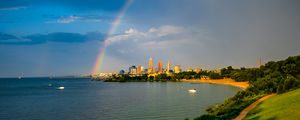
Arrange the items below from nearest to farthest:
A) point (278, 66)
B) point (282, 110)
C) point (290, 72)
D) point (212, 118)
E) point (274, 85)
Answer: point (282, 110) < point (212, 118) < point (274, 85) < point (290, 72) < point (278, 66)

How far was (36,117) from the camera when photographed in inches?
2447

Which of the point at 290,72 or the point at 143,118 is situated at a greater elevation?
the point at 290,72

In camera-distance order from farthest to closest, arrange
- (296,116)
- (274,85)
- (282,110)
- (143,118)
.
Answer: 1. (274,85)
2. (143,118)
3. (282,110)
4. (296,116)

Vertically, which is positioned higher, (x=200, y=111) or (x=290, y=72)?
(x=290, y=72)

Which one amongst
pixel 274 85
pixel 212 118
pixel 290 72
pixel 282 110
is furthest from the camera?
pixel 290 72

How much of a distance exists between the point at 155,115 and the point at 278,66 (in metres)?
80.7

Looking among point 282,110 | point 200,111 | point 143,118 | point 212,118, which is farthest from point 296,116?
point 200,111

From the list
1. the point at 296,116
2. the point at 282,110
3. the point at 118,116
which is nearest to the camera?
the point at 296,116

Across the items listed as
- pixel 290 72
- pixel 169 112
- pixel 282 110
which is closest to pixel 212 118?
pixel 282 110

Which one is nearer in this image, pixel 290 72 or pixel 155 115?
pixel 155 115

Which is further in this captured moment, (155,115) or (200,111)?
(200,111)

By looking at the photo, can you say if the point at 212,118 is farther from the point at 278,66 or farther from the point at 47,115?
the point at 278,66

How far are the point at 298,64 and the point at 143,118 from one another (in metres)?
77.4

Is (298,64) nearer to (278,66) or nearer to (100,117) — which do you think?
(278,66)
